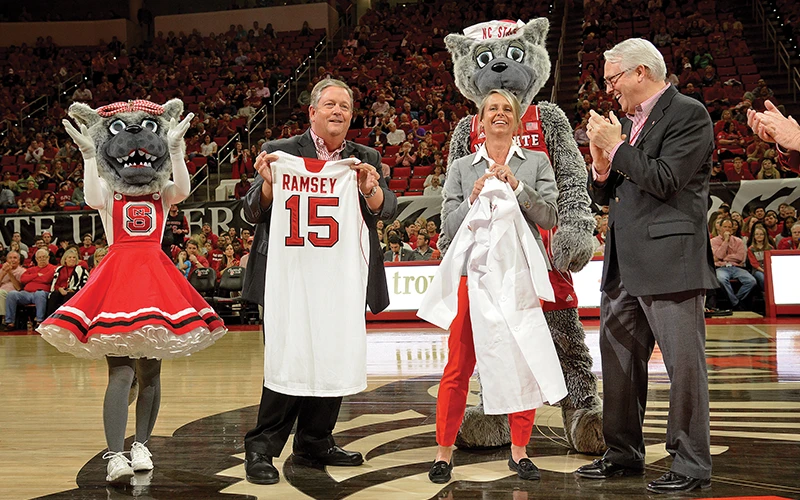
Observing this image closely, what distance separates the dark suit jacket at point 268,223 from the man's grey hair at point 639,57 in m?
1.11

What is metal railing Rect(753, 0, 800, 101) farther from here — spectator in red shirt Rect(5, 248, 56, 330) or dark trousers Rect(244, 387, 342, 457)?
dark trousers Rect(244, 387, 342, 457)

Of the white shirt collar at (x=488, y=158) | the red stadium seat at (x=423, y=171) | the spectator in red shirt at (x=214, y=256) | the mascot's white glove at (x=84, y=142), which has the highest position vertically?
the red stadium seat at (x=423, y=171)

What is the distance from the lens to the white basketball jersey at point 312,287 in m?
3.28

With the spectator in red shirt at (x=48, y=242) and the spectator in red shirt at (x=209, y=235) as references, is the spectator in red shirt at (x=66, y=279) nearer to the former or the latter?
the spectator in red shirt at (x=48, y=242)

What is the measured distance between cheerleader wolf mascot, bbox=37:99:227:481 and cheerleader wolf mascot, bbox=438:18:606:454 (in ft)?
4.02

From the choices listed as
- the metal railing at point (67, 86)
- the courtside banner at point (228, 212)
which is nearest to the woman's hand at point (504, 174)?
the courtside banner at point (228, 212)

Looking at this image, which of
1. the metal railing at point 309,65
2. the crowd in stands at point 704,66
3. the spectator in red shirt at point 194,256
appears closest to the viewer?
the spectator in red shirt at point 194,256

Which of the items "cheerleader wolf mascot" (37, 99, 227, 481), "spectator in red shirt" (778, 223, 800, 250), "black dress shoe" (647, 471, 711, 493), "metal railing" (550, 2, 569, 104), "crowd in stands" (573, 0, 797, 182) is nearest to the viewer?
"black dress shoe" (647, 471, 711, 493)

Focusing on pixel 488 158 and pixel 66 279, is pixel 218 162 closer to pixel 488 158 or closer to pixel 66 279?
pixel 66 279

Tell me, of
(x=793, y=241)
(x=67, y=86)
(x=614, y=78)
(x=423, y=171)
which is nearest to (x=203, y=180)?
(x=423, y=171)

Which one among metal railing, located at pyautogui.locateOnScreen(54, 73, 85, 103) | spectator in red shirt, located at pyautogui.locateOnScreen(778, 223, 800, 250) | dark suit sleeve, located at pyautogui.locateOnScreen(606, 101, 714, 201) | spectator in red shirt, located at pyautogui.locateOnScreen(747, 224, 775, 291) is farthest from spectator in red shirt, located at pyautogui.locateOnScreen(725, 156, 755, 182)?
metal railing, located at pyautogui.locateOnScreen(54, 73, 85, 103)

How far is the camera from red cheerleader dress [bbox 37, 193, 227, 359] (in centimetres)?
322

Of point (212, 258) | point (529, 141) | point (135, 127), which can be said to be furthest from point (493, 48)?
point (212, 258)

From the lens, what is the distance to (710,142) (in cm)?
300
